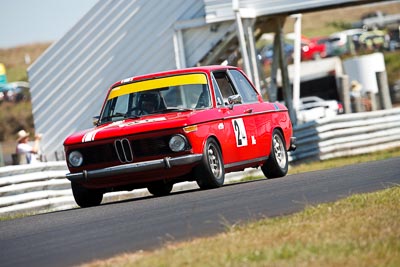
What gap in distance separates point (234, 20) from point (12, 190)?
11304 mm

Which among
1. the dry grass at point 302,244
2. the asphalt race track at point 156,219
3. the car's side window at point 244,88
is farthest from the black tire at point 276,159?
the dry grass at point 302,244

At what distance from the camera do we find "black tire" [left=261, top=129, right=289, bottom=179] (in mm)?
15212

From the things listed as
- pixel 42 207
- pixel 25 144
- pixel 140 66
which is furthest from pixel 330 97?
pixel 42 207

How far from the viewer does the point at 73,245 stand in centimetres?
902

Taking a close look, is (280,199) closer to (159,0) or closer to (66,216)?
(66,216)

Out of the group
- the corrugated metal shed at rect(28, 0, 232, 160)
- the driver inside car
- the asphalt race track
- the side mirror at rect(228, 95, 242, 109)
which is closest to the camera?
the asphalt race track

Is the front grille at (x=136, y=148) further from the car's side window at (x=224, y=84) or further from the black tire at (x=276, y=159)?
the black tire at (x=276, y=159)

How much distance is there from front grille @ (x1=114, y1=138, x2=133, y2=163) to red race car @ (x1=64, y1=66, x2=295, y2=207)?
1 cm

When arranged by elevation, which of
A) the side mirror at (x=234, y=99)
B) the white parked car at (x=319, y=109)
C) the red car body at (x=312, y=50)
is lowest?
the white parked car at (x=319, y=109)

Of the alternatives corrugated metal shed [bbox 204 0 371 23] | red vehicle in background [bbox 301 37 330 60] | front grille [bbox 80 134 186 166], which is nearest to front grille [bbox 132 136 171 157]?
front grille [bbox 80 134 186 166]

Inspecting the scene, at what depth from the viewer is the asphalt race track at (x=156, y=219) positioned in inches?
342

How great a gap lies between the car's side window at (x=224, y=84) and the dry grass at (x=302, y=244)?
5108mm

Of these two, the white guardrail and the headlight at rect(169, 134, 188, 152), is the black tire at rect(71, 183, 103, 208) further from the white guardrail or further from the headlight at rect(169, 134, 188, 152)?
the white guardrail

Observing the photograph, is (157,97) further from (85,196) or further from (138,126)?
(85,196)
